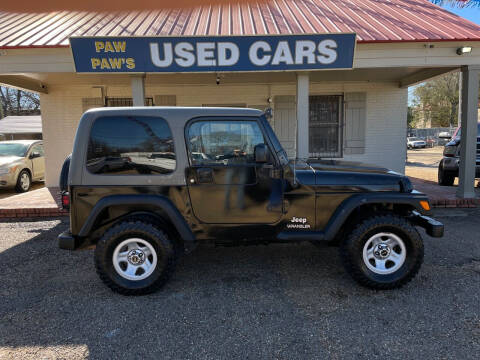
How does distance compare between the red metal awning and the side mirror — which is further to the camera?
the red metal awning

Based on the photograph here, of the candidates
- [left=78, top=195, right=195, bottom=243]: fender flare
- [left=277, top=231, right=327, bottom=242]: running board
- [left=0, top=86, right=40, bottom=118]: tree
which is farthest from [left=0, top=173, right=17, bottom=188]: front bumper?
[left=0, top=86, right=40, bottom=118]: tree

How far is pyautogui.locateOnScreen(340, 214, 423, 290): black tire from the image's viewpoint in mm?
3195

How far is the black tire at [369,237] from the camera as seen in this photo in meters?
3.20

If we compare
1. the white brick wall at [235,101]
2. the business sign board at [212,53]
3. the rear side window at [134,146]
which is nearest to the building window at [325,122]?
the white brick wall at [235,101]

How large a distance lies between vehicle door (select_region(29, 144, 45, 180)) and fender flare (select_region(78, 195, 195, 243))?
8.01 metres

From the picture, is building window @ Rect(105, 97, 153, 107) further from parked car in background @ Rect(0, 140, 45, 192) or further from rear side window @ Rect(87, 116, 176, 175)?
rear side window @ Rect(87, 116, 176, 175)

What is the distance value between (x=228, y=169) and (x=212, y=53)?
142 inches

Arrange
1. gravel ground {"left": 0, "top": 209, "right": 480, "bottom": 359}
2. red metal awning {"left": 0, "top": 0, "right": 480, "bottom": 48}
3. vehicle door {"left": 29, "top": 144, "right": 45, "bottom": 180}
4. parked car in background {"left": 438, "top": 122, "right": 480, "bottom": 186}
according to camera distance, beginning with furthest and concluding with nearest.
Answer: vehicle door {"left": 29, "top": 144, "right": 45, "bottom": 180}
parked car in background {"left": 438, "top": 122, "right": 480, "bottom": 186}
red metal awning {"left": 0, "top": 0, "right": 480, "bottom": 48}
gravel ground {"left": 0, "top": 209, "right": 480, "bottom": 359}

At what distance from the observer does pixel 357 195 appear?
3258 millimetres

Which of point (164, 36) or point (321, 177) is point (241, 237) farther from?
point (164, 36)

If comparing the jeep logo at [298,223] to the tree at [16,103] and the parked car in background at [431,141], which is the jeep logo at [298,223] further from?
the tree at [16,103]

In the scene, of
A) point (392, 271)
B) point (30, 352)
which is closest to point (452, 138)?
point (392, 271)

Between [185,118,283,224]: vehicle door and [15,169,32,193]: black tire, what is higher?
[185,118,283,224]: vehicle door

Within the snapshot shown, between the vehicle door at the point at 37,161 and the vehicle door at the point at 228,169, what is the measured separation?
8599 millimetres
